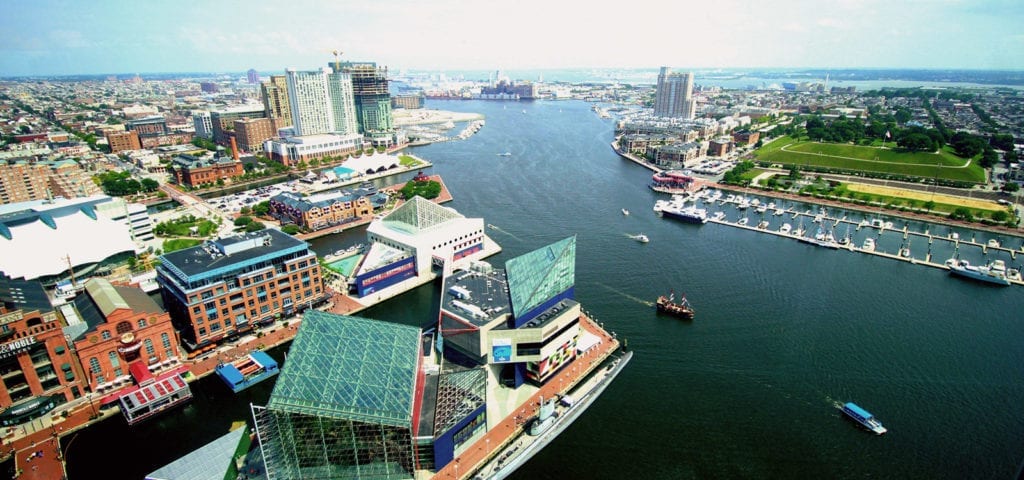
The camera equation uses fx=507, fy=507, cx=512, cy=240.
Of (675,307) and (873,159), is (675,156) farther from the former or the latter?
(675,307)

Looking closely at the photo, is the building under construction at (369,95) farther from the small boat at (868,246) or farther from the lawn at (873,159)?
the small boat at (868,246)

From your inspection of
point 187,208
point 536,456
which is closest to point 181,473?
point 536,456

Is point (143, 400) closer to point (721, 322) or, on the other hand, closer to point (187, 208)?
point (721, 322)

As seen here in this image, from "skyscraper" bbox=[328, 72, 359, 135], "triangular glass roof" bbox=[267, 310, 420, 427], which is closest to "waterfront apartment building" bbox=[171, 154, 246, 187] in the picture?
"skyscraper" bbox=[328, 72, 359, 135]

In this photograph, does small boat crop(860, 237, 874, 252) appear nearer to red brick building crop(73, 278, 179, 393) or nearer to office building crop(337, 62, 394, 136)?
red brick building crop(73, 278, 179, 393)

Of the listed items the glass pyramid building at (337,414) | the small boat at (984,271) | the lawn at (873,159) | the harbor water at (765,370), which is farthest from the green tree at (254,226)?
the lawn at (873,159)

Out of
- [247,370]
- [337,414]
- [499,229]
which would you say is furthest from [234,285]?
[499,229]
